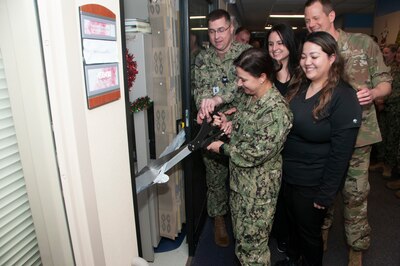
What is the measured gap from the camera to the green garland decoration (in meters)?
1.75

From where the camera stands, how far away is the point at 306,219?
1.65 m

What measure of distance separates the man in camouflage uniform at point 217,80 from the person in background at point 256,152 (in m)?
0.41

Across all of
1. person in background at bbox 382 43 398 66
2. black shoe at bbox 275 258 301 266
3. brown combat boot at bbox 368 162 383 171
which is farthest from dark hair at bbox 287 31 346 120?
brown combat boot at bbox 368 162 383 171

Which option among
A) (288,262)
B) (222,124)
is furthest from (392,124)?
(222,124)

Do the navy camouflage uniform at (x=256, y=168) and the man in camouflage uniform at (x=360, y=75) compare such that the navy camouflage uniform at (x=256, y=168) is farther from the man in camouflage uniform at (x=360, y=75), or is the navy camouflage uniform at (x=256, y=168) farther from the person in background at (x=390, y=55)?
the person in background at (x=390, y=55)

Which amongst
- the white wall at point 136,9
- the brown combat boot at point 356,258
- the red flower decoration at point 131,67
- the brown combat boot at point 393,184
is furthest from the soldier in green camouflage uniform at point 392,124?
the red flower decoration at point 131,67

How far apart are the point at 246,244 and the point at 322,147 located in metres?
0.67

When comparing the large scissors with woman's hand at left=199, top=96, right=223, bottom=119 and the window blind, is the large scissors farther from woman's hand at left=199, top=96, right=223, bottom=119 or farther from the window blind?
the window blind

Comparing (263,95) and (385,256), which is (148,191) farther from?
(385,256)

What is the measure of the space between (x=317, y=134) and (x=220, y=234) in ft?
4.12

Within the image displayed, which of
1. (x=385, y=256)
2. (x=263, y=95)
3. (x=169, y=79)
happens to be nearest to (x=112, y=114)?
(x=263, y=95)

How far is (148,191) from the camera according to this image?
2004mm

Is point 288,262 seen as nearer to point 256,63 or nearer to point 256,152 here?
point 256,152

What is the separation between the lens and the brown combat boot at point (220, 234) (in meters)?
2.32
